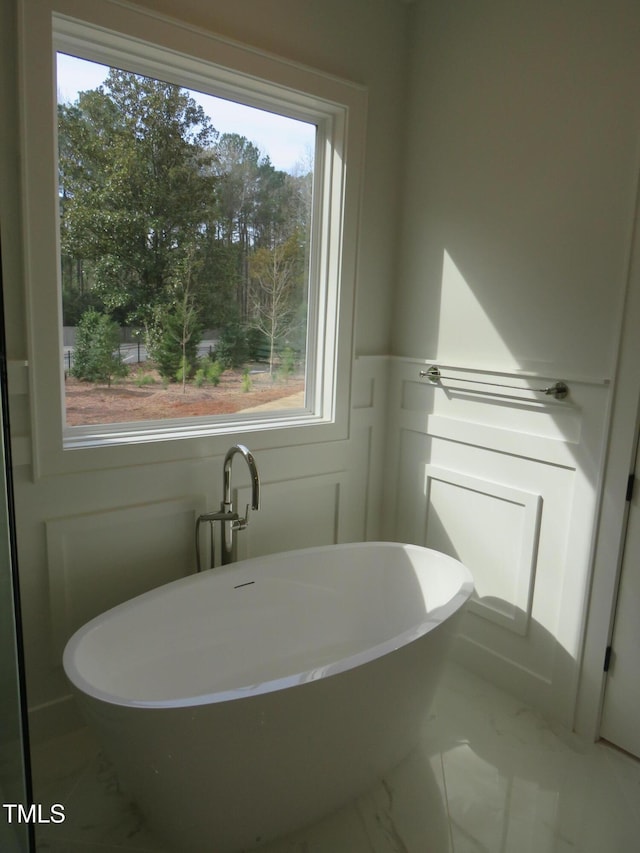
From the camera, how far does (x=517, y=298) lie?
2.17 m

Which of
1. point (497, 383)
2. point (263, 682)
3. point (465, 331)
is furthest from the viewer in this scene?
point (465, 331)

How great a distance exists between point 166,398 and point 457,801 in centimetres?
154

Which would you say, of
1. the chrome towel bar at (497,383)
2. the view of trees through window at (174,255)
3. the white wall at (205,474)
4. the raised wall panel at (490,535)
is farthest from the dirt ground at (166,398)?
the raised wall panel at (490,535)

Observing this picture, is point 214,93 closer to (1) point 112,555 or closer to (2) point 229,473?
(2) point 229,473

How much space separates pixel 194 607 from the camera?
1.92 metres

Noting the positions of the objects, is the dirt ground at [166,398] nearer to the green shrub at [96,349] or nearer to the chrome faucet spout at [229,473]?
the green shrub at [96,349]

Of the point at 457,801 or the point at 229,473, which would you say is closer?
the point at 457,801

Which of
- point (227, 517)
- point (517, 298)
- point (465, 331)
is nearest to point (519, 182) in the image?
point (517, 298)

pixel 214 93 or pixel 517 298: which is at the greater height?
pixel 214 93

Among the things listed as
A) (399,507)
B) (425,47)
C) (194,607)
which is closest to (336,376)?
(399,507)

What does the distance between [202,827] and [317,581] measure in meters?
0.86

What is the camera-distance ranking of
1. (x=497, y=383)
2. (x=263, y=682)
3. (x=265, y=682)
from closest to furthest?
(x=265, y=682) < (x=263, y=682) < (x=497, y=383)

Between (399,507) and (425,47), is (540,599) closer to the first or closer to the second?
(399,507)

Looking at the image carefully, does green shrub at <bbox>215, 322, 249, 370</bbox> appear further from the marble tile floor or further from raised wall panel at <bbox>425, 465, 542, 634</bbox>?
the marble tile floor
